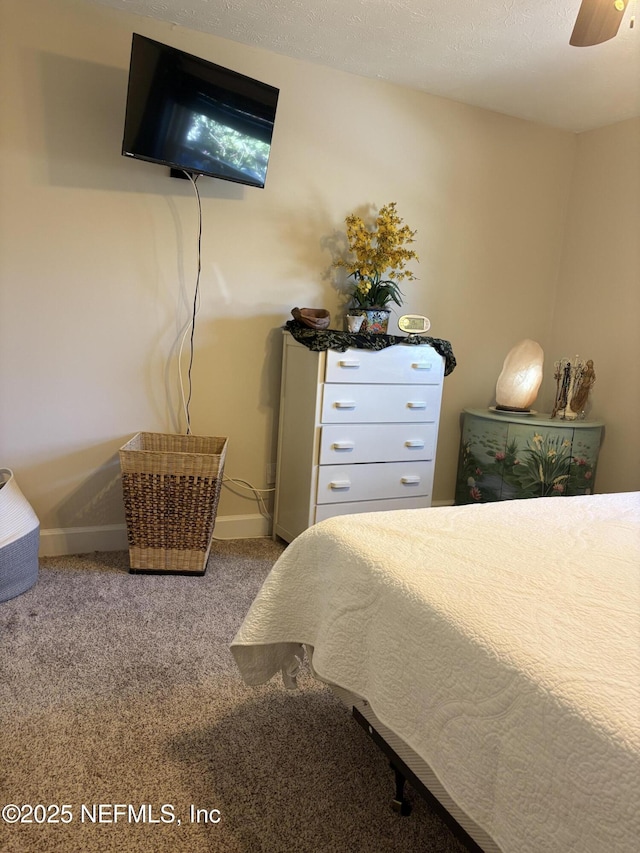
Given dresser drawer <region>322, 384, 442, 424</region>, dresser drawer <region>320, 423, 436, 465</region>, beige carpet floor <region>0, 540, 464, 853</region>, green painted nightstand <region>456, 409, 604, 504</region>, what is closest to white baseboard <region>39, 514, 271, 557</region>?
beige carpet floor <region>0, 540, 464, 853</region>

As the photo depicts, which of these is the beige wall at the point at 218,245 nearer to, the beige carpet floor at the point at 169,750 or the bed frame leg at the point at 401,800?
the beige carpet floor at the point at 169,750

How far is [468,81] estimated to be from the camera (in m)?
3.06

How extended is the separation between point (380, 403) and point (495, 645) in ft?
6.65

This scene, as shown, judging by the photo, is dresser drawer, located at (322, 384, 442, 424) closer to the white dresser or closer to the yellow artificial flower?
the white dresser

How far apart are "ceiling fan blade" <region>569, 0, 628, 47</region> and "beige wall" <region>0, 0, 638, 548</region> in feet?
4.96

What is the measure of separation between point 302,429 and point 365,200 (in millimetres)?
1240

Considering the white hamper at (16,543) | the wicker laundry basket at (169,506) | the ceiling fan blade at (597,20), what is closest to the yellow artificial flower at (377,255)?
the wicker laundry basket at (169,506)

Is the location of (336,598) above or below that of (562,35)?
below

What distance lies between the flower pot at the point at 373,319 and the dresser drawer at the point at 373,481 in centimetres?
66

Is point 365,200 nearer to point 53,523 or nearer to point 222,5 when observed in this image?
point 222,5

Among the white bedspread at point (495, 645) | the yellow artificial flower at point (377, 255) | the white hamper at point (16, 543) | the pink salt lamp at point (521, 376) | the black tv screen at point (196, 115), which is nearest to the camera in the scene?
the white bedspread at point (495, 645)

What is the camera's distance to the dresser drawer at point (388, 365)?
2.79m

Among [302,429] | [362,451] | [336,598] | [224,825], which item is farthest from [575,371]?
[224,825]

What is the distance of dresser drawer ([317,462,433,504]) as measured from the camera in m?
2.87
